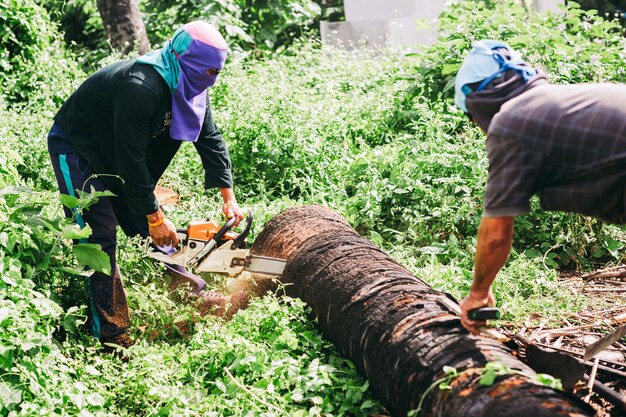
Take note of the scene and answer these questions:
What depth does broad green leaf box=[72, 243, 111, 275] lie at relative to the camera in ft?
14.5

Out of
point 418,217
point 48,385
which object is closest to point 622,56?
point 418,217

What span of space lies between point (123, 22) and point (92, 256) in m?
6.52

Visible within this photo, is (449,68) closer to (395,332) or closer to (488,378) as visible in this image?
(395,332)

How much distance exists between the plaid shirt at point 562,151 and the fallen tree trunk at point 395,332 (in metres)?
0.69

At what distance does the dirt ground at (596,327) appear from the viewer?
12.6 ft

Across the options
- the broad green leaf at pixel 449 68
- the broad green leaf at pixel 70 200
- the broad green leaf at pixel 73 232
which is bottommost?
the broad green leaf at pixel 449 68

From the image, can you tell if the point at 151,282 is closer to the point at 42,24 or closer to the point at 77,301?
the point at 77,301

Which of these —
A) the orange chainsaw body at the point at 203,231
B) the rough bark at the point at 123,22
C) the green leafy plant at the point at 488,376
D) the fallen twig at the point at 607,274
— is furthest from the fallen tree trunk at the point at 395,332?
the rough bark at the point at 123,22

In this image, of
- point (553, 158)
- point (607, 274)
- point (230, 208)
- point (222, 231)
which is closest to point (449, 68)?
point (607, 274)

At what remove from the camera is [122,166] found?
4574mm

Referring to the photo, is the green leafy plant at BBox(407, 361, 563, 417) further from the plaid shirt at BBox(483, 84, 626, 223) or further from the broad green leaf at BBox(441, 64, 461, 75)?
the broad green leaf at BBox(441, 64, 461, 75)

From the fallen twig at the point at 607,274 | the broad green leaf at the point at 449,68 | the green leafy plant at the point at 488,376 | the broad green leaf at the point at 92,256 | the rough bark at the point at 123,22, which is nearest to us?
the green leafy plant at the point at 488,376

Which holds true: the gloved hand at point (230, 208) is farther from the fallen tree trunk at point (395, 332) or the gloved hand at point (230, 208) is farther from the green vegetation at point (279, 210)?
the green vegetation at point (279, 210)

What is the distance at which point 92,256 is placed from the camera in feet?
14.6
